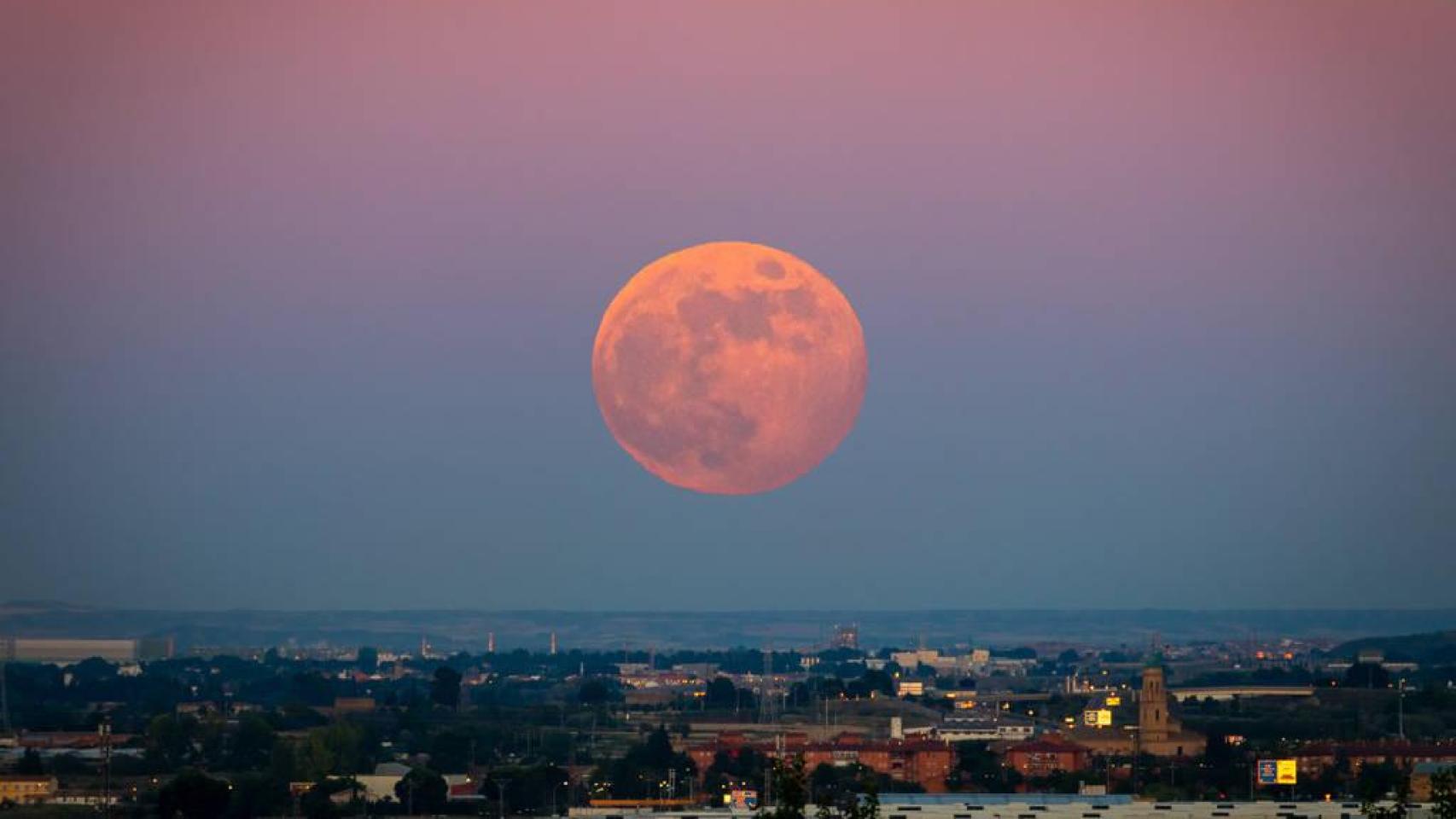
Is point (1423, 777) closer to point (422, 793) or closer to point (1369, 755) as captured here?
point (1369, 755)

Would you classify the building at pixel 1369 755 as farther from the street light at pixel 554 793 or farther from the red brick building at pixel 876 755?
the street light at pixel 554 793

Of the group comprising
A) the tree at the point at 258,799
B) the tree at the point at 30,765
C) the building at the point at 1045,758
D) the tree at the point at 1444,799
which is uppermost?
the building at the point at 1045,758

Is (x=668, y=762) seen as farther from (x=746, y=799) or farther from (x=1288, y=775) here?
(x=746, y=799)

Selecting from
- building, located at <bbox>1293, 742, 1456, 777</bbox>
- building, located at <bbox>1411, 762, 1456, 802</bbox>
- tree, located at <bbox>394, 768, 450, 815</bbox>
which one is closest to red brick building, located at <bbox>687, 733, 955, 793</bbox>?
tree, located at <bbox>394, 768, 450, 815</bbox>

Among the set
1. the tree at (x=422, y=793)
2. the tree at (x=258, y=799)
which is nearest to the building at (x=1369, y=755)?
the tree at (x=422, y=793)

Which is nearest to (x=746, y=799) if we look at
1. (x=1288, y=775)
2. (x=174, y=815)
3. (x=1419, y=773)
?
(x=1288, y=775)

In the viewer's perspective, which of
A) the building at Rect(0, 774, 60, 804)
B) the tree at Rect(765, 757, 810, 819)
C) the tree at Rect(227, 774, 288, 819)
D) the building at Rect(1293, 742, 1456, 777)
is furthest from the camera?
the building at Rect(1293, 742, 1456, 777)

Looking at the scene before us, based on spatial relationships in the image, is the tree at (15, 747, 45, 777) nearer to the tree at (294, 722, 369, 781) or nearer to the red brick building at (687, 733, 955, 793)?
the tree at (294, 722, 369, 781)
